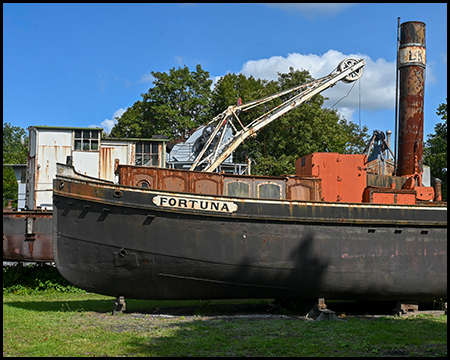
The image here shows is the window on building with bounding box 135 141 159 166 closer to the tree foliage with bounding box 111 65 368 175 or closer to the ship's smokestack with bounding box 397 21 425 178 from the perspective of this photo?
the tree foliage with bounding box 111 65 368 175

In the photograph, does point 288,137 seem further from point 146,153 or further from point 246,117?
point 146,153

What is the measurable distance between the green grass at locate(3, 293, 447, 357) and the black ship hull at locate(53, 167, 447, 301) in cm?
94

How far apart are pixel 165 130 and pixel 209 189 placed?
29504 millimetres

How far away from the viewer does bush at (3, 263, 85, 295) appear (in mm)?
19359

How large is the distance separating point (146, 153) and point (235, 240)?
16.5 meters

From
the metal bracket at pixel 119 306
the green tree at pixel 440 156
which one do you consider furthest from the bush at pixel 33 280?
the green tree at pixel 440 156

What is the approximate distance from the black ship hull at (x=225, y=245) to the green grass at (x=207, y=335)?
944 mm

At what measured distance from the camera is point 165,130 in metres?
42.6

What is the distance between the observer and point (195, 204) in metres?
12.5

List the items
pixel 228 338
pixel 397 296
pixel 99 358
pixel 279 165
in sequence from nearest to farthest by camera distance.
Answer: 1. pixel 99 358
2. pixel 228 338
3. pixel 397 296
4. pixel 279 165

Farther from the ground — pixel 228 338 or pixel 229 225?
pixel 229 225

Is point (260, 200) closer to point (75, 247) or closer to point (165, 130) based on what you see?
point (75, 247)

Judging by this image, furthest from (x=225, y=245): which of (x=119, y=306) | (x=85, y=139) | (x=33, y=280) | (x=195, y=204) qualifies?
(x=85, y=139)

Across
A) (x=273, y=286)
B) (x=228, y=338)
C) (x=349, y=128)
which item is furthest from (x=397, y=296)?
(x=349, y=128)
